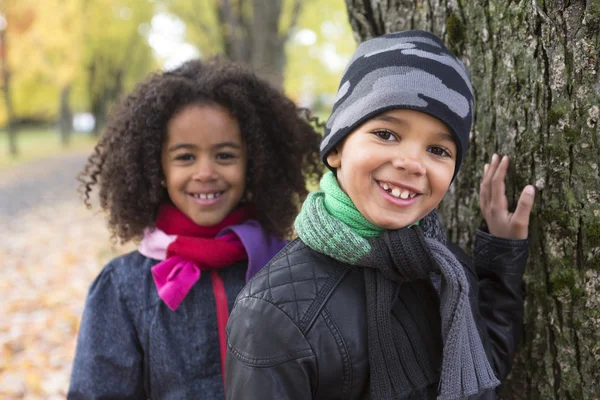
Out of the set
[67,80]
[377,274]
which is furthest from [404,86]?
[67,80]

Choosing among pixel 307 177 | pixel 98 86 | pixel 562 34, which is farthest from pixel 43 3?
pixel 562 34

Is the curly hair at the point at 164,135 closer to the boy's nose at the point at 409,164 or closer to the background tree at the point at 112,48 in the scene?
the boy's nose at the point at 409,164

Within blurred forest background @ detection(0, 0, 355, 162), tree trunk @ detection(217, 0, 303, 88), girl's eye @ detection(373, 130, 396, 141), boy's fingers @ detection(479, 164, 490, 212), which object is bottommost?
boy's fingers @ detection(479, 164, 490, 212)

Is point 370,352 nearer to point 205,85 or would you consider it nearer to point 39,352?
point 205,85

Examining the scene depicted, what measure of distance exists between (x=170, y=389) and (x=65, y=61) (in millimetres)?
21112

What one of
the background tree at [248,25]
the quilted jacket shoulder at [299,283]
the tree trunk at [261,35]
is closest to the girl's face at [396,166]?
the quilted jacket shoulder at [299,283]

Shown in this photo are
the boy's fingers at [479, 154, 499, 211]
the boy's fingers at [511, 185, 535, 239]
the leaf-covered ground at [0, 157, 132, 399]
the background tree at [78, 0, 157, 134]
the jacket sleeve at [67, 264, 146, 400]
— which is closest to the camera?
the boy's fingers at [511, 185, 535, 239]

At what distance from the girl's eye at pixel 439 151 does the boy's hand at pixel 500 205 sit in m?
0.40

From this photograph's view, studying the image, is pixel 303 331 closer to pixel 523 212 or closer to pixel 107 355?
pixel 523 212

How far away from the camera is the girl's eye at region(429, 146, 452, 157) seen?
5.17 ft

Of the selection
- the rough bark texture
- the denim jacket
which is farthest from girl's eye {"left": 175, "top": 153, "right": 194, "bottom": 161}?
the rough bark texture

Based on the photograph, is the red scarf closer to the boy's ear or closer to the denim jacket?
the denim jacket

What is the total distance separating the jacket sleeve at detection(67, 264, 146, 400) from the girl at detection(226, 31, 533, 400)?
791mm

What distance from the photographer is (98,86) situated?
30.6 m
